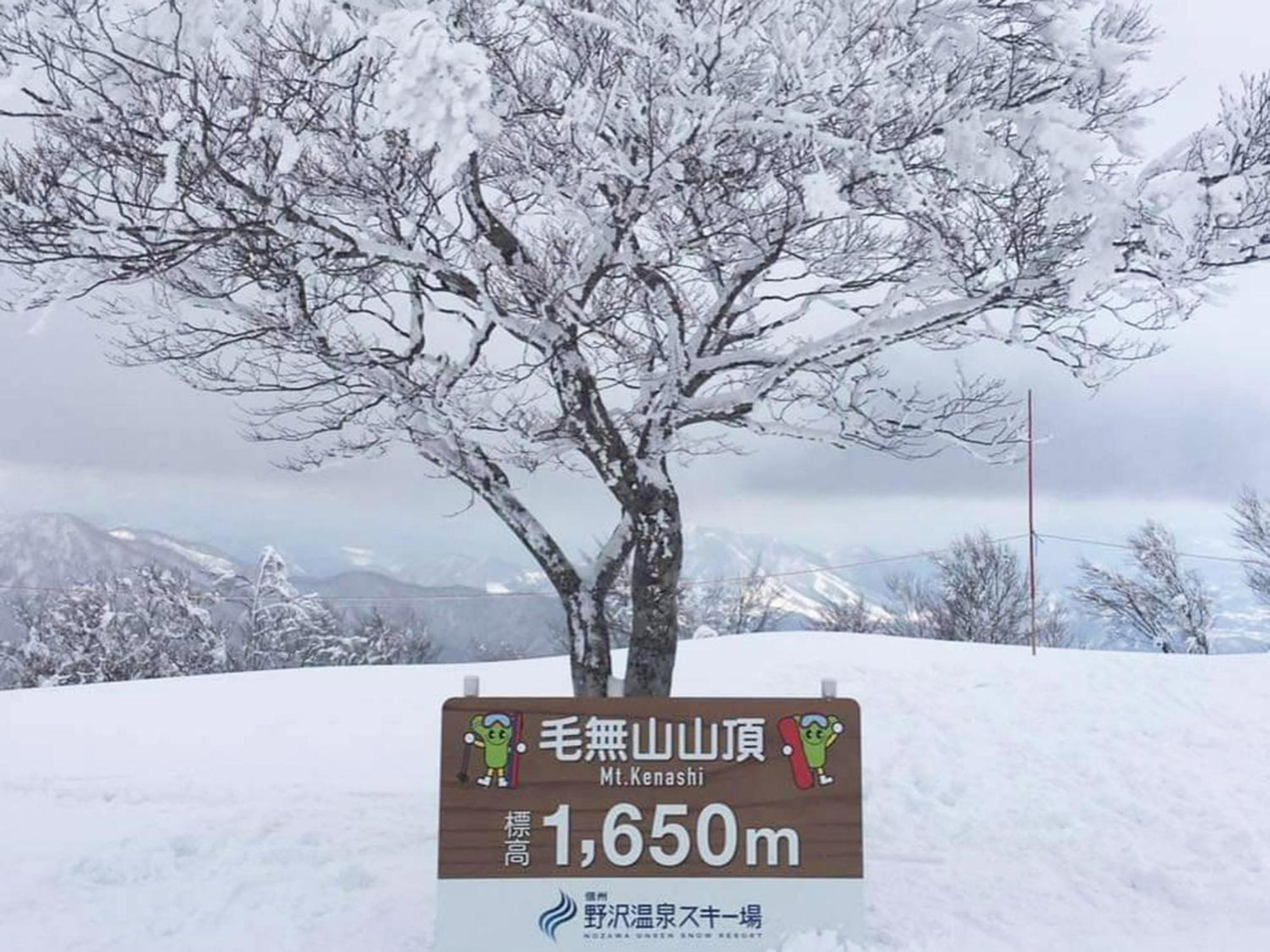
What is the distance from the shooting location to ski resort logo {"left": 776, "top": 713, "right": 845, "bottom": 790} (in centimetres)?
441

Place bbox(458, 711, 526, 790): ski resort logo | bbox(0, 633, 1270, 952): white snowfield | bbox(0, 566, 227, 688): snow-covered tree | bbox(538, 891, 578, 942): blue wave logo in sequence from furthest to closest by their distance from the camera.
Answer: bbox(0, 566, 227, 688): snow-covered tree, bbox(0, 633, 1270, 952): white snowfield, bbox(458, 711, 526, 790): ski resort logo, bbox(538, 891, 578, 942): blue wave logo

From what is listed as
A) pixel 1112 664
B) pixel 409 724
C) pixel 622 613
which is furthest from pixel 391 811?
pixel 622 613

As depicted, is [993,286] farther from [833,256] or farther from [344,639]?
[344,639]

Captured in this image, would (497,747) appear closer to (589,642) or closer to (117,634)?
(589,642)

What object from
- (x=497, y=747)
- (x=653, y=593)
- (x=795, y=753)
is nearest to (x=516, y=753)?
(x=497, y=747)

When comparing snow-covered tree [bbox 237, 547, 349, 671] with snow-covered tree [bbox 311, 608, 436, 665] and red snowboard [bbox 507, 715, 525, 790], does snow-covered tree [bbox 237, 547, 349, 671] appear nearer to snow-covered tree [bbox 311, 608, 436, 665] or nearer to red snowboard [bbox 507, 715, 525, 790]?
snow-covered tree [bbox 311, 608, 436, 665]

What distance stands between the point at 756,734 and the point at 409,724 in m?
7.04

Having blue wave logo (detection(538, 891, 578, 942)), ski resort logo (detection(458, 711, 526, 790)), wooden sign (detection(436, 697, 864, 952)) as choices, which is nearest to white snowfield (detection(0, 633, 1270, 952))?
wooden sign (detection(436, 697, 864, 952))

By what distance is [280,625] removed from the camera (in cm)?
3066

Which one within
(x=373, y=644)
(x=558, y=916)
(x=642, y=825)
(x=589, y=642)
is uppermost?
(x=589, y=642)

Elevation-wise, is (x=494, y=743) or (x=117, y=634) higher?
(x=494, y=743)

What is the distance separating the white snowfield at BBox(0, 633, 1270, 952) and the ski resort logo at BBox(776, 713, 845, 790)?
2.24 feet

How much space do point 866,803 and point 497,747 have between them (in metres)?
4.25

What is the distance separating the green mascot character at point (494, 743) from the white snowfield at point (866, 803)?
1.12m
